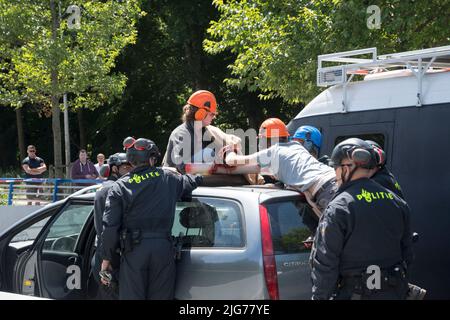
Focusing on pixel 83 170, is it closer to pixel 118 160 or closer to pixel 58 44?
pixel 58 44

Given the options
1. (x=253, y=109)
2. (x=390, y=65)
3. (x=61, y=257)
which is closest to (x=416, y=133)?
(x=390, y=65)

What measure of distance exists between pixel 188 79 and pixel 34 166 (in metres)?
11.8

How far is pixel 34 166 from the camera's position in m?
15.5

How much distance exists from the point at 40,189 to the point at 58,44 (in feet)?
14.9

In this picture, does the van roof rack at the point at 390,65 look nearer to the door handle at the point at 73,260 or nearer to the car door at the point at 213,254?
the car door at the point at 213,254

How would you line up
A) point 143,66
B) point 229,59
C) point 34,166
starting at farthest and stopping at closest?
1. point 143,66
2. point 229,59
3. point 34,166

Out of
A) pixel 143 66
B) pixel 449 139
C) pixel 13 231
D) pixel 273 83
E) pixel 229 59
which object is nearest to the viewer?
pixel 449 139

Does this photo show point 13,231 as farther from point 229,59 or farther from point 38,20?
point 229,59

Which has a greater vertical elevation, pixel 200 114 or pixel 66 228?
pixel 200 114

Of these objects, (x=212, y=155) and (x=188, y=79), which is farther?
(x=188, y=79)

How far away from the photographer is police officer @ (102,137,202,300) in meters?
4.76

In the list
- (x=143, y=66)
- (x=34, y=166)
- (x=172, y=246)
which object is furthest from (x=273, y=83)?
(x=143, y=66)

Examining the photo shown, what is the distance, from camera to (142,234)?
4797 millimetres

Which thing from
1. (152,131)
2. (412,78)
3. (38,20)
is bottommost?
(152,131)
